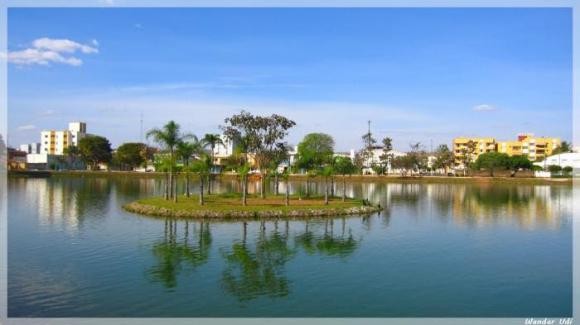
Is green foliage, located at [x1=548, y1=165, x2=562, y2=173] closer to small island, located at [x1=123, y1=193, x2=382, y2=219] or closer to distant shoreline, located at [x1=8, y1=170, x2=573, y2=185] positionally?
distant shoreline, located at [x1=8, y1=170, x2=573, y2=185]

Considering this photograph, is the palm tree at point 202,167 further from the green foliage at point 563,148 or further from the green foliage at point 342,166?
the green foliage at point 563,148

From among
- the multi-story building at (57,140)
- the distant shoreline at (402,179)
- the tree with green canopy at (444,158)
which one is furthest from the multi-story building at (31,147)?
the tree with green canopy at (444,158)

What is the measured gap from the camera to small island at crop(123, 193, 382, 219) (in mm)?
43250

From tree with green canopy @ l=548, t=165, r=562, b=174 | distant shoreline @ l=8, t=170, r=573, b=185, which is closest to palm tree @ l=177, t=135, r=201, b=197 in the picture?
distant shoreline @ l=8, t=170, r=573, b=185

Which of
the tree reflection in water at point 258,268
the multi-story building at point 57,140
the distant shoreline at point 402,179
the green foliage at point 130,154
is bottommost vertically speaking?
the tree reflection in water at point 258,268

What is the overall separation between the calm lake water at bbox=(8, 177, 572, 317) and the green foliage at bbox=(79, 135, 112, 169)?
100928 mm

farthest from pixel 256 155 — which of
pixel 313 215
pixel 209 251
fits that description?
pixel 209 251

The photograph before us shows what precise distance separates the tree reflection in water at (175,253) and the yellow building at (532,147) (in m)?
157

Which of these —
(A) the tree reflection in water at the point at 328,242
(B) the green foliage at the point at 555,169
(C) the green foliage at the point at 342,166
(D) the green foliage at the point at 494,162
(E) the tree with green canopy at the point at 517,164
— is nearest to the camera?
(A) the tree reflection in water at the point at 328,242

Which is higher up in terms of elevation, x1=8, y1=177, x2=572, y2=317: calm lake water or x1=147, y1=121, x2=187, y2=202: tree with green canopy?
x1=147, y1=121, x2=187, y2=202: tree with green canopy

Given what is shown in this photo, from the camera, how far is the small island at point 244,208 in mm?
43250

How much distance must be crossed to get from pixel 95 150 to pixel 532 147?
139600mm

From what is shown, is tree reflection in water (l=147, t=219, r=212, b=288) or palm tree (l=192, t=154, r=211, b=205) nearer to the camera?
tree reflection in water (l=147, t=219, r=212, b=288)

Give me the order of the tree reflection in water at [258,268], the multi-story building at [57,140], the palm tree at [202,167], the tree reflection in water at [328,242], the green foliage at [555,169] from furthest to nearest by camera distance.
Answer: the multi-story building at [57,140] < the green foliage at [555,169] < the palm tree at [202,167] < the tree reflection in water at [328,242] < the tree reflection in water at [258,268]
